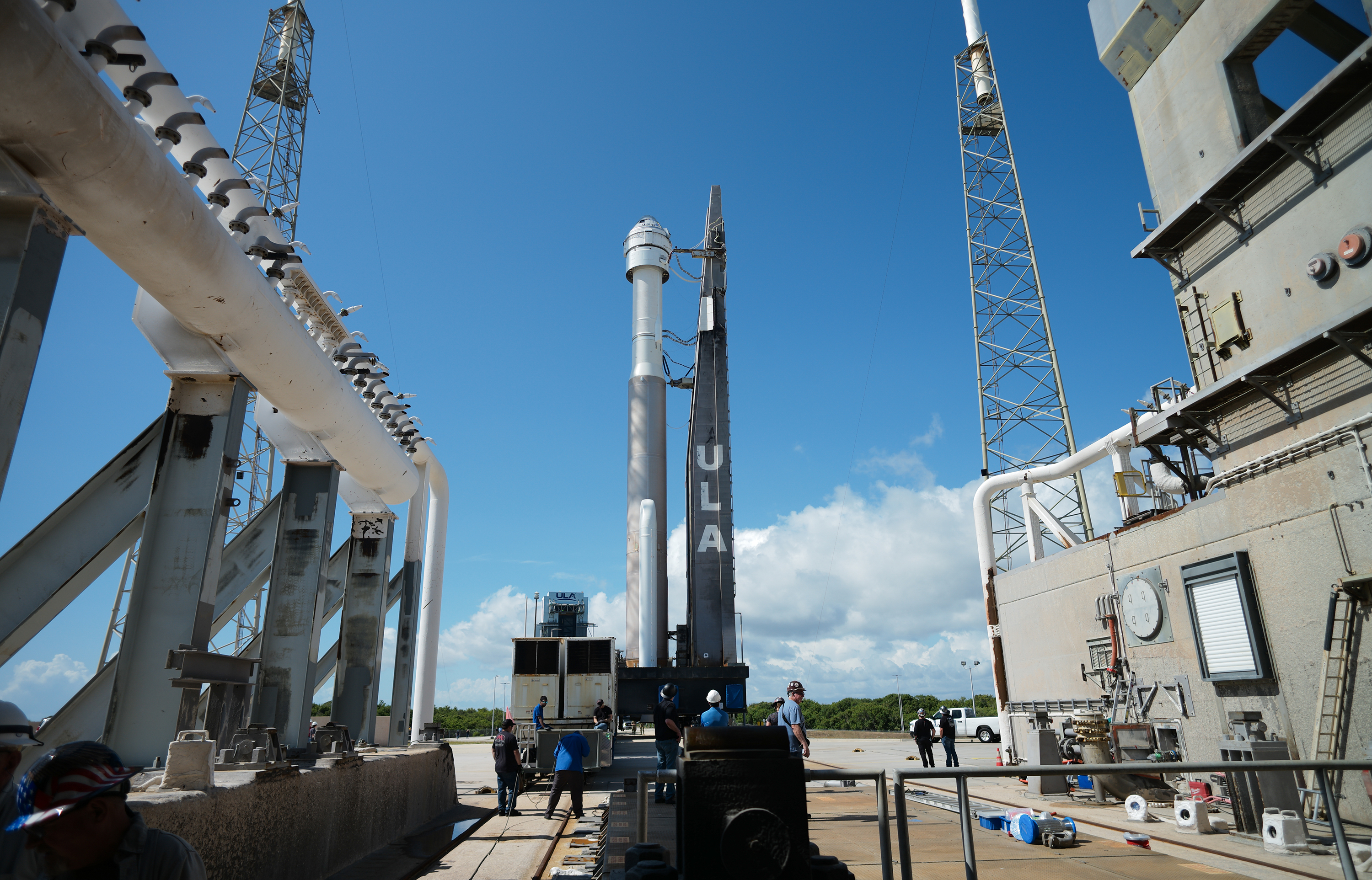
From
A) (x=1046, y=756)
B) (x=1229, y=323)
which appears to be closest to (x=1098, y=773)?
(x=1046, y=756)

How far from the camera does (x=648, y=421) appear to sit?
30.1 m

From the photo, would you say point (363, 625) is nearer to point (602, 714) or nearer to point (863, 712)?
point (602, 714)

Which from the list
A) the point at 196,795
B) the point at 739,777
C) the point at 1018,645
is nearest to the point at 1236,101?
the point at 1018,645

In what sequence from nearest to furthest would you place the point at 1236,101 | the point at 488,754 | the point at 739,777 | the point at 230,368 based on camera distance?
the point at 739,777 → the point at 230,368 → the point at 1236,101 → the point at 488,754

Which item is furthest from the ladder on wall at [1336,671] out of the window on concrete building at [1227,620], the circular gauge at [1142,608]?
the circular gauge at [1142,608]

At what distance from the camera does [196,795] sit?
19.7 feet

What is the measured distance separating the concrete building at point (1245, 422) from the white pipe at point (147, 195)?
1346 cm

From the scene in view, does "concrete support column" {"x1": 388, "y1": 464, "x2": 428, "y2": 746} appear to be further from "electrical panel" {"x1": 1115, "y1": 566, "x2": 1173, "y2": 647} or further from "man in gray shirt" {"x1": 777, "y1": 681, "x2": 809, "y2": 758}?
"electrical panel" {"x1": 1115, "y1": 566, "x2": 1173, "y2": 647}

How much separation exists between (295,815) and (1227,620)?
1394 cm

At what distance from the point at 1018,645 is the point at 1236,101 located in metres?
13.2

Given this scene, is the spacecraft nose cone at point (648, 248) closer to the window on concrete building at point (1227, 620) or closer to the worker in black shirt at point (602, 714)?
the worker in black shirt at point (602, 714)

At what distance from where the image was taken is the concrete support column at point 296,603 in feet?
36.9

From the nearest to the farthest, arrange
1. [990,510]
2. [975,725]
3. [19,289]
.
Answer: [19,289], [990,510], [975,725]

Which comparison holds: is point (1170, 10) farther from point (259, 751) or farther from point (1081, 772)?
point (259, 751)
